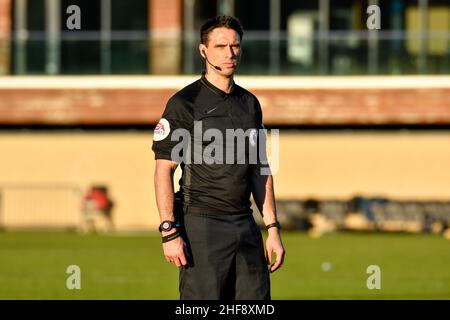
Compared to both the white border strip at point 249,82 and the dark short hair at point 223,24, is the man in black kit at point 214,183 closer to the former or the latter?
the dark short hair at point 223,24

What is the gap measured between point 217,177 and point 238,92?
0.55 m

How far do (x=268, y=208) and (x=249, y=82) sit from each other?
30611 millimetres

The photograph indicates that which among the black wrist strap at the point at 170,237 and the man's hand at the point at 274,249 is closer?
the black wrist strap at the point at 170,237

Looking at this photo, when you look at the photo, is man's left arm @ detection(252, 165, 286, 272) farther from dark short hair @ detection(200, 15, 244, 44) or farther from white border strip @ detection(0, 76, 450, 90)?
white border strip @ detection(0, 76, 450, 90)

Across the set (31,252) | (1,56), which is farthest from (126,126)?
(31,252)

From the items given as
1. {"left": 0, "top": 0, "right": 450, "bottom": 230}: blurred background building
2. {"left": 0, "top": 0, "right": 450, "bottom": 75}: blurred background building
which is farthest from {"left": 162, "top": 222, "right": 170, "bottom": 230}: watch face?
{"left": 0, "top": 0, "right": 450, "bottom": 75}: blurred background building

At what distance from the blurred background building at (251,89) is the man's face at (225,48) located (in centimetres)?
3086

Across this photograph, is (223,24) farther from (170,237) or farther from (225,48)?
(170,237)

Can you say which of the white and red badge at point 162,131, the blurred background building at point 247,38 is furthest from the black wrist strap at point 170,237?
the blurred background building at point 247,38

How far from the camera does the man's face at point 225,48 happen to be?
8.01m

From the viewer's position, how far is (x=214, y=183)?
26.7 ft

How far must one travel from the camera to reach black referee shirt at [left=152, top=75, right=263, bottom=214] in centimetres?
805

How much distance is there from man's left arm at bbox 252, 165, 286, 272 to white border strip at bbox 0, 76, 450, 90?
30134 millimetres

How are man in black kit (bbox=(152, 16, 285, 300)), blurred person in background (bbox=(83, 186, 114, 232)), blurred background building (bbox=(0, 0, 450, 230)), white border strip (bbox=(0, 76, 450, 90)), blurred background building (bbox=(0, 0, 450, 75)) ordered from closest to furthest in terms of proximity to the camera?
man in black kit (bbox=(152, 16, 285, 300)) → white border strip (bbox=(0, 76, 450, 90)) → blurred background building (bbox=(0, 0, 450, 230)) → blurred background building (bbox=(0, 0, 450, 75)) → blurred person in background (bbox=(83, 186, 114, 232))
